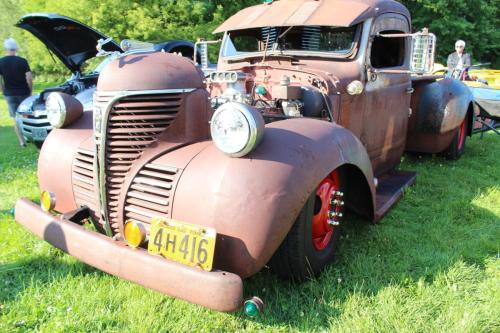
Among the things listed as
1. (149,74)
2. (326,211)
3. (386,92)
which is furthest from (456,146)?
(149,74)

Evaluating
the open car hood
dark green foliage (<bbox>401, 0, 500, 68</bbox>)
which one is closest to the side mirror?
the open car hood

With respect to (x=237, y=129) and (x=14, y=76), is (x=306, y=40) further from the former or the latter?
(x=14, y=76)

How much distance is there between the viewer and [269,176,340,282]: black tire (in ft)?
7.93

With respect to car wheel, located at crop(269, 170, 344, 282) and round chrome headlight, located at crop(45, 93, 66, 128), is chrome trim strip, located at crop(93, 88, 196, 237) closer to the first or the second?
round chrome headlight, located at crop(45, 93, 66, 128)

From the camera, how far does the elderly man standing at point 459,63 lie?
840 centimetres

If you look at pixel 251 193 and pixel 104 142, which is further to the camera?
pixel 104 142

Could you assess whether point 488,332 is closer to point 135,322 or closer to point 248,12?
point 135,322

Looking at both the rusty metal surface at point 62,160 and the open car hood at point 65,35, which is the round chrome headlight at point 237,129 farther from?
the open car hood at point 65,35

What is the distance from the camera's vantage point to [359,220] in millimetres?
3660

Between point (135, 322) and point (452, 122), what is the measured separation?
4364 mm

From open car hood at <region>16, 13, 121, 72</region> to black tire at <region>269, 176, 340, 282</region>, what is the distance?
5315 mm

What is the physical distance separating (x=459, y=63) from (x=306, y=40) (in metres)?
6.65

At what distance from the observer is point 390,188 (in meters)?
4.01

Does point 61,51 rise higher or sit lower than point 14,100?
higher
